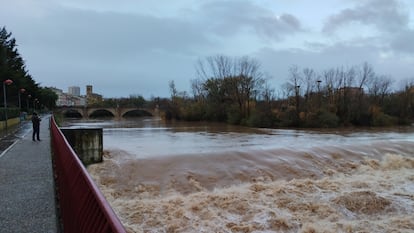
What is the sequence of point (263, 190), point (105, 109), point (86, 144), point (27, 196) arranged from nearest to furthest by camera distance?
point (27, 196) < point (263, 190) < point (86, 144) < point (105, 109)

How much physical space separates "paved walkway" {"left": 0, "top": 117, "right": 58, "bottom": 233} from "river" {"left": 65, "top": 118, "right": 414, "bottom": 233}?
7.95 feet

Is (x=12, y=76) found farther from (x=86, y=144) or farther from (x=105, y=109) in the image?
(x=105, y=109)

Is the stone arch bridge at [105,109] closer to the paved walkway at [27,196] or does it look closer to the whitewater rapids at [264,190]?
the whitewater rapids at [264,190]

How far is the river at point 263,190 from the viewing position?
9.80 meters

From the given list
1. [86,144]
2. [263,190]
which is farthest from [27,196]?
[86,144]

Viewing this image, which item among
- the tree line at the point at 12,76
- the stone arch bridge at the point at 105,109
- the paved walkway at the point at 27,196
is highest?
the tree line at the point at 12,76

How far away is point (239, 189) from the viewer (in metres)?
13.2

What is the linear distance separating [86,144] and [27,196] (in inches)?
442

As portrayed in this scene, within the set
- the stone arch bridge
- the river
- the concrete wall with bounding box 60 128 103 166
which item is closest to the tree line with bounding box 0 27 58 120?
the concrete wall with bounding box 60 128 103 166

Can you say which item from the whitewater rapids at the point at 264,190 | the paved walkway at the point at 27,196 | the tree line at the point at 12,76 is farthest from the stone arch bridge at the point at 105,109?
the paved walkway at the point at 27,196

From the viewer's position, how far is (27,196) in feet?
23.0

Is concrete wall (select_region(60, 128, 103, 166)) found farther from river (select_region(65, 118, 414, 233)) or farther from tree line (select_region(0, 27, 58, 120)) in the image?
tree line (select_region(0, 27, 58, 120))

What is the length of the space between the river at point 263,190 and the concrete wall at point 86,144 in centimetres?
65

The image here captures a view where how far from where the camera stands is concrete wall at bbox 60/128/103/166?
1783 centimetres
